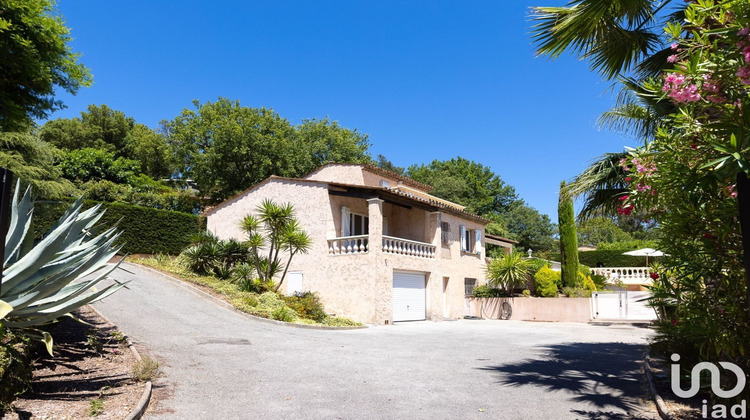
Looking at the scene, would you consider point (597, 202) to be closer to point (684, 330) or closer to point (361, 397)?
point (684, 330)

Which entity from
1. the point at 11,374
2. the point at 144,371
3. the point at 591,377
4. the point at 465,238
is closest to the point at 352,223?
the point at 465,238

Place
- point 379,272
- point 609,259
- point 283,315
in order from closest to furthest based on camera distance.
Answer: point 283,315
point 379,272
point 609,259

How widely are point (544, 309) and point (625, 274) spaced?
56.2ft

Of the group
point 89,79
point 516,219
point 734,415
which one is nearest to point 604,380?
point 734,415

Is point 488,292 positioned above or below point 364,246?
below

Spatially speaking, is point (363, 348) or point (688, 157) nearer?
point (688, 157)

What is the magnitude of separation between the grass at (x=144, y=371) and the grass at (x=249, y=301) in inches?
326

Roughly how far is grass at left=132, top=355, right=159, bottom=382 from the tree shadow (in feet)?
17.2

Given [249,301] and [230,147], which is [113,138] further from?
[249,301]

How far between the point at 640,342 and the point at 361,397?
10.9 m

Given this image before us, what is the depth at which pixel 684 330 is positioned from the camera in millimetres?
5273

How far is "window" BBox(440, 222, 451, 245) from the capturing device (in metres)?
25.4

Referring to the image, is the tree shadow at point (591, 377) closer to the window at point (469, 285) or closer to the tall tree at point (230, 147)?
the window at point (469, 285)

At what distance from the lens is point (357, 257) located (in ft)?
65.6
